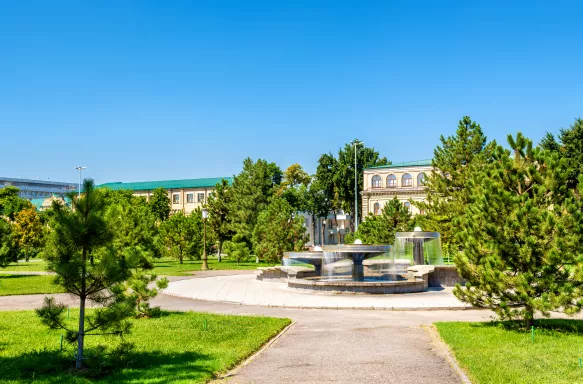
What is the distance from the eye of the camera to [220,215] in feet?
185

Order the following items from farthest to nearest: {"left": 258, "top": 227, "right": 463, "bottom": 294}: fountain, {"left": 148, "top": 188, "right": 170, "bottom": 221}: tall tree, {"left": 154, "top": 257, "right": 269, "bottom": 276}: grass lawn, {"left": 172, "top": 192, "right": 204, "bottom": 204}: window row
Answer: {"left": 172, "top": 192, "right": 204, "bottom": 204}: window row < {"left": 148, "top": 188, "right": 170, "bottom": 221}: tall tree < {"left": 154, "top": 257, "right": 269, "bottom": 276}: grass lawn < {"left": 258, "top": 227, "right": 463, "bottom": 294}: fountain

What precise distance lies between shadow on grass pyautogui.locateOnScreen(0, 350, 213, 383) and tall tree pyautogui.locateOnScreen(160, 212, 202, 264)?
3627cm

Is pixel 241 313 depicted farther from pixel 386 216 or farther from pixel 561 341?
A: pixel 386 216

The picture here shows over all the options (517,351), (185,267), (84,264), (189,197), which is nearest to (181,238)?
(185,267)

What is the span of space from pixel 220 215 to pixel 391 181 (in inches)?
1150

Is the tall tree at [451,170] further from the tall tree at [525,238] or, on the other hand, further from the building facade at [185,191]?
the building facade at [185,191]

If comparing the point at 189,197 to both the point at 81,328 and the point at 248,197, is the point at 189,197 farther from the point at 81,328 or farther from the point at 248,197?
the point at 81,328

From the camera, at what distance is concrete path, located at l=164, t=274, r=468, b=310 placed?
17.6 meters

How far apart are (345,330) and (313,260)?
12.7 m

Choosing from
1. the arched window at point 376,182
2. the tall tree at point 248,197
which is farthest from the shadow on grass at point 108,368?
the arched window at point 376,182

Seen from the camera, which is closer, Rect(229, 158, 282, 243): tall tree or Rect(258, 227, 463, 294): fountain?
Rect(258, 227, 463, 294): fountain

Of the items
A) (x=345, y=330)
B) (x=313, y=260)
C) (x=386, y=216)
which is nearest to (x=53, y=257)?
(x=345, y=330)

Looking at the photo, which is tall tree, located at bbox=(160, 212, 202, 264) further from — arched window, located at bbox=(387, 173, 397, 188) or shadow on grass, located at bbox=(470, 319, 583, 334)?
arched window, located at bbox=(387, 173, 397, 188)

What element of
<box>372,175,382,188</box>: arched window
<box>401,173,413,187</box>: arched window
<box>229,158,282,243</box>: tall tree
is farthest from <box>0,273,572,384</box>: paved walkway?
<box>372,175,382,188</box>: arched window
